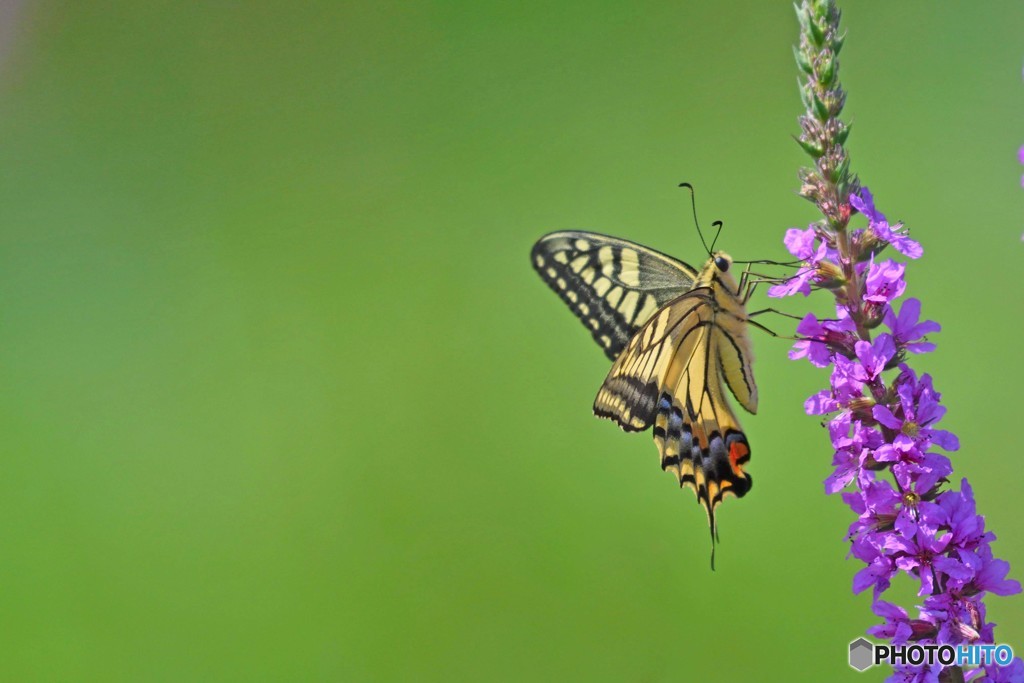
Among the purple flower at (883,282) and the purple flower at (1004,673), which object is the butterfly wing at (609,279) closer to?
the purple flower at (883,282)

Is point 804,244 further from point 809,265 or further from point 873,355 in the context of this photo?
point 873,355

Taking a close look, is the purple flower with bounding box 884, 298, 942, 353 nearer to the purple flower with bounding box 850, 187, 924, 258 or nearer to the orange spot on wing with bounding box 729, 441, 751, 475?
the purple flower with bounding box 850, 187, 924, 258

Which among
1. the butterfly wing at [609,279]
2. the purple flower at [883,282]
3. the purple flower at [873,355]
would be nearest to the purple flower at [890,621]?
the purple flower at [873,355]

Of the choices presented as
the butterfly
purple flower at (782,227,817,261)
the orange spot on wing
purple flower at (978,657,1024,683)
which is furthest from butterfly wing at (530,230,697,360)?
purple flower at (978,657,1024,683)

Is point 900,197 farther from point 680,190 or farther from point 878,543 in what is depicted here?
point 878,543

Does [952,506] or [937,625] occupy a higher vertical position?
[952,506]

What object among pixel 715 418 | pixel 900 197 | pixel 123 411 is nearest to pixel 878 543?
pixel 715 418
